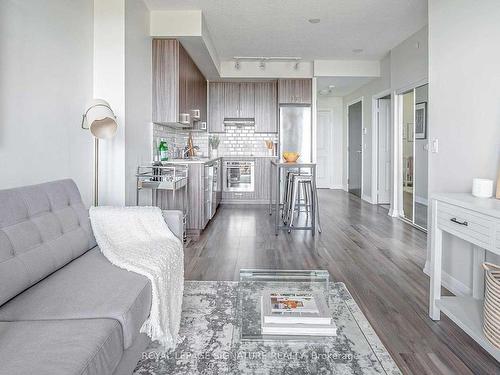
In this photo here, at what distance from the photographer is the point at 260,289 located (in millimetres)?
1956

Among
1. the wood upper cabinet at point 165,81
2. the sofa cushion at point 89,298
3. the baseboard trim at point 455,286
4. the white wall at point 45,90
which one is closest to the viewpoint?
the sofa cushion at point 89,298

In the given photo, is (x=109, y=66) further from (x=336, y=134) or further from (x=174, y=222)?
(x=336, y=134)

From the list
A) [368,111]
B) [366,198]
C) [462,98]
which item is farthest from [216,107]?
[462,98]

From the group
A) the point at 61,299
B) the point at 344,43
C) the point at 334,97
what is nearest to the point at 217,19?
the point at 344,43

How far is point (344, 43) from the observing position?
602 cm

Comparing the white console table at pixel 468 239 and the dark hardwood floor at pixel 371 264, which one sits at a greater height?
the white console table at pixel 468 239

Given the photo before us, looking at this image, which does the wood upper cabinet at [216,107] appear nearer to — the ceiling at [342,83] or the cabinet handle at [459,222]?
the ceiling at [342,83]

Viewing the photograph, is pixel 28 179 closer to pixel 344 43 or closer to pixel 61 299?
pixel 61 299

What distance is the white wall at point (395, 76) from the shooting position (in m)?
5.20

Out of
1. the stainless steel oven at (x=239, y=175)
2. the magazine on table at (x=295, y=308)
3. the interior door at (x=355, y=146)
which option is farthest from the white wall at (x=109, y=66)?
the interior door at (x=355, y=146)

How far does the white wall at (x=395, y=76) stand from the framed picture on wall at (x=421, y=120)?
321 mm

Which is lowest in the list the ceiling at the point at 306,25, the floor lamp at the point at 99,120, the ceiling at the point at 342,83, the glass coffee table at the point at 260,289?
the glass coffee table at the point at 260,289

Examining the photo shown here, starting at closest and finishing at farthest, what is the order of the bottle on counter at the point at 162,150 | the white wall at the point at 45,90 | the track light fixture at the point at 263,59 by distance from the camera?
the white wall at the point at 45,90
the bottle on counter at the point at 162,150
the track light fixture at the point at 263,59

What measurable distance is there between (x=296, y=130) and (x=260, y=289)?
5.91m
